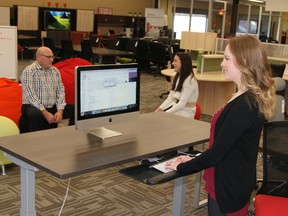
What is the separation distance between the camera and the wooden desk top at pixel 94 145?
194 cm

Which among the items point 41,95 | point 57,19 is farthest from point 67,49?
point 41,95

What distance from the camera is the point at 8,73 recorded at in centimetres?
516

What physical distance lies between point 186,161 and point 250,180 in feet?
1.02

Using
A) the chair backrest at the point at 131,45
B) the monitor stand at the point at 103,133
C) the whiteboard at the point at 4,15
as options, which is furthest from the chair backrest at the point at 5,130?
the whiteboard at the point at 4,15

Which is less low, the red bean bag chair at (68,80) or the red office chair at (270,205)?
the red bean bag chair at (68,80)

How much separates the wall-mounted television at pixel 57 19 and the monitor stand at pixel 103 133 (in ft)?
37.1

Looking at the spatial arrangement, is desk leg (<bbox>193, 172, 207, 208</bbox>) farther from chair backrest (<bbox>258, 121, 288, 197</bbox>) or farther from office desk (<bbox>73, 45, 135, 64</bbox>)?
office desk (<bbox>73, 45, 135, 64</bbox>)

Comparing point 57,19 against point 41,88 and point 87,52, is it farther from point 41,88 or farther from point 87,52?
point 41,88

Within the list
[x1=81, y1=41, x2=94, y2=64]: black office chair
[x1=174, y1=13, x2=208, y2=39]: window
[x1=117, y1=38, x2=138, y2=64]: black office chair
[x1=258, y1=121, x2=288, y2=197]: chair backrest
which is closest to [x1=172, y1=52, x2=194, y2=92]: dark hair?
[x1=258, y1=121, x2=288, y2=197]: chair backrest

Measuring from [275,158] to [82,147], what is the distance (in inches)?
46.2

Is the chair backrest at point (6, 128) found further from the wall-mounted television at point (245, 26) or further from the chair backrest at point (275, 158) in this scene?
the wall-mounted television at point (245, 26)

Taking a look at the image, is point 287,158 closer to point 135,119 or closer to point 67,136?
point 135,119

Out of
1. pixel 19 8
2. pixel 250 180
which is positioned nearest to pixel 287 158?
pixel 250 180

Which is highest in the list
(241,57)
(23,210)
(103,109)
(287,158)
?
(241,57)
